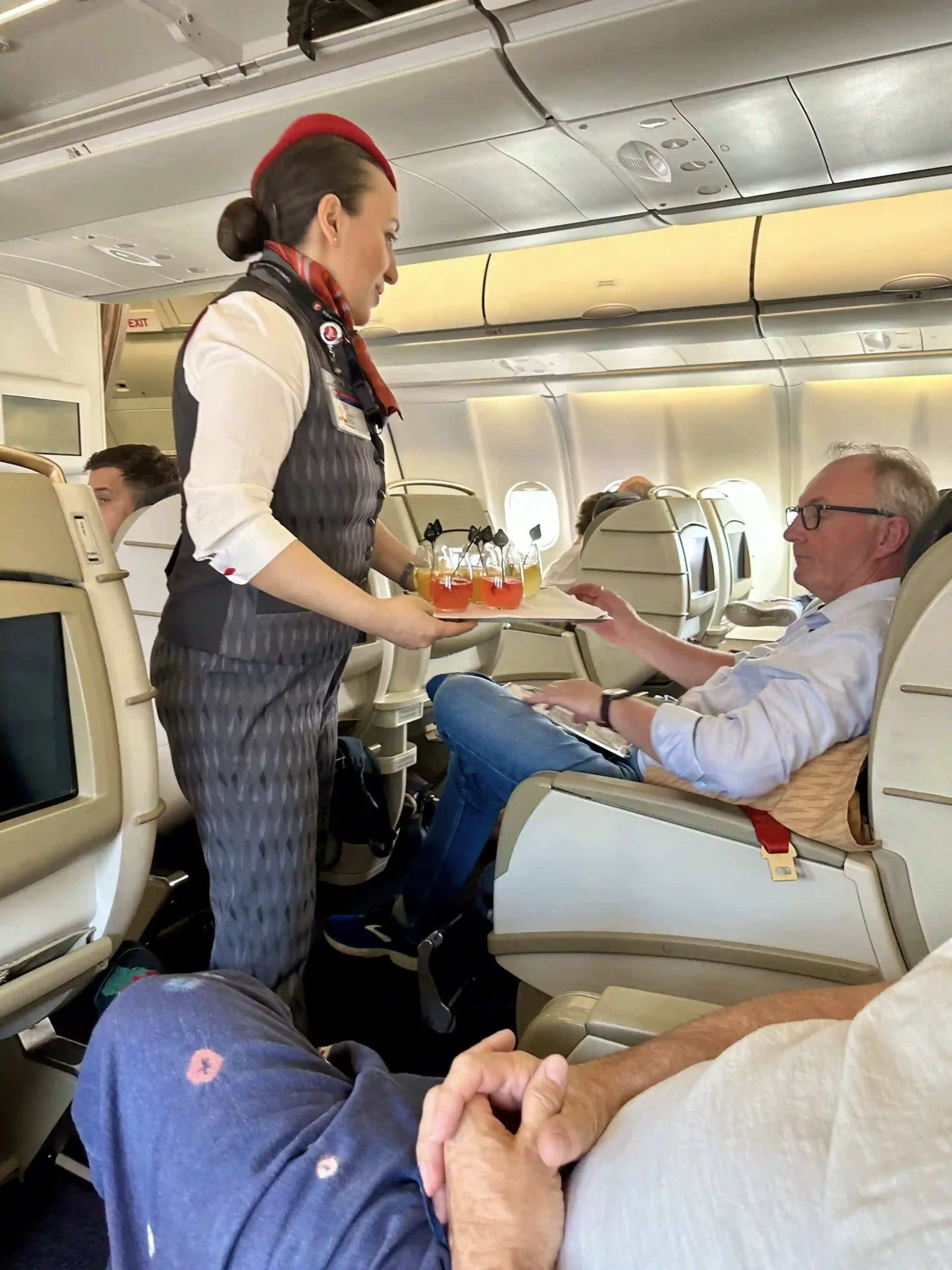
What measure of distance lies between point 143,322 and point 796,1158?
942cm

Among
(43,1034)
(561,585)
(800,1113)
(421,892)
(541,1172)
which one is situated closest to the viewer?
(800,1113)

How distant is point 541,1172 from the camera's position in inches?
34.4

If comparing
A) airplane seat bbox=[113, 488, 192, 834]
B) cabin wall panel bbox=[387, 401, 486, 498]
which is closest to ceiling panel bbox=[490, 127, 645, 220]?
airplane seat bbox=[113, 488, 192, 834]

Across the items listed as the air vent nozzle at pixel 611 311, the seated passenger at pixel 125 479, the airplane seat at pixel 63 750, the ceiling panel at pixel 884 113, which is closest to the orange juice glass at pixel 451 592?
the airplane seat at pixel 63 750

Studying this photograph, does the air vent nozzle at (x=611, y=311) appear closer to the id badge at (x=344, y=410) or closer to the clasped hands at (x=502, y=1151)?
the id badge at (x=344, y=410)

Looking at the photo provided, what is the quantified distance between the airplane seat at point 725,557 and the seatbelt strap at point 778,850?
3.94m

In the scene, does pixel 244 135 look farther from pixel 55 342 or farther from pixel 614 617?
pixel 55 342

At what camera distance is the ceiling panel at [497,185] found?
2.74 m

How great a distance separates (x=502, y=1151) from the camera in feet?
2.87

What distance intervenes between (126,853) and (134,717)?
0.81 ft

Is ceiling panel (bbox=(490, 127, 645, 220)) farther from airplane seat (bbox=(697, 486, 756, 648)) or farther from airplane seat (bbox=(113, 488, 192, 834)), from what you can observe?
airplane seat (bbox=(697, 486, 756, 648))

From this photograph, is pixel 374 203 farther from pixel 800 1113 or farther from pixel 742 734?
pixel 800 1113

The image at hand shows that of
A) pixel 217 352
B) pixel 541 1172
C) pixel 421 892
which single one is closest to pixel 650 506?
pixel 421 892

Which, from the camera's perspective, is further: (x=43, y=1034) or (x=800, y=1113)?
(x=43, y=1034)
